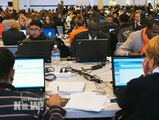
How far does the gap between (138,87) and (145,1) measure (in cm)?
2433

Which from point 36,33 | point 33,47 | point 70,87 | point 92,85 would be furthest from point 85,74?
point 36,33

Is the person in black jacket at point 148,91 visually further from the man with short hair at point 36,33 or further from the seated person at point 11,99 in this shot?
the man with short hair at point 36,33

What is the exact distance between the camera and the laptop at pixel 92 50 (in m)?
4.64

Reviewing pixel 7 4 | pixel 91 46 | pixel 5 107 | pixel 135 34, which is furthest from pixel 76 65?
pixel 7 4

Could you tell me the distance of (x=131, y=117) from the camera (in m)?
2.51

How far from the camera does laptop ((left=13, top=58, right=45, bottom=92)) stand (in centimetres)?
321

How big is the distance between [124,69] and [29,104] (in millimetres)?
1296

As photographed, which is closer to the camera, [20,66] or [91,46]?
[20,66]

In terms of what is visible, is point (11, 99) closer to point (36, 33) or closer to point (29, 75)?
point (29, 75)

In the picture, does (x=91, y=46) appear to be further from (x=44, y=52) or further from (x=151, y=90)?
(x=151, y=90)

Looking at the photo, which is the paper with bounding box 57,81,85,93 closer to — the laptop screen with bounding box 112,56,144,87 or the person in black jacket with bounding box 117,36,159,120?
the laptop screen with bounding box 112,56,144,87

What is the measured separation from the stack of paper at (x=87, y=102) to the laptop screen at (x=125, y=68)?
0.21 m

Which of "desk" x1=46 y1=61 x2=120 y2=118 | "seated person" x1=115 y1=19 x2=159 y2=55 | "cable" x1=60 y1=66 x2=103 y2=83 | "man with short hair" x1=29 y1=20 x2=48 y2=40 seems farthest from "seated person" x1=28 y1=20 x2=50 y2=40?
"seated person" x1=115 y1=19 x2=159 y2=55

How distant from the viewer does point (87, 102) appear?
294 centimetres
